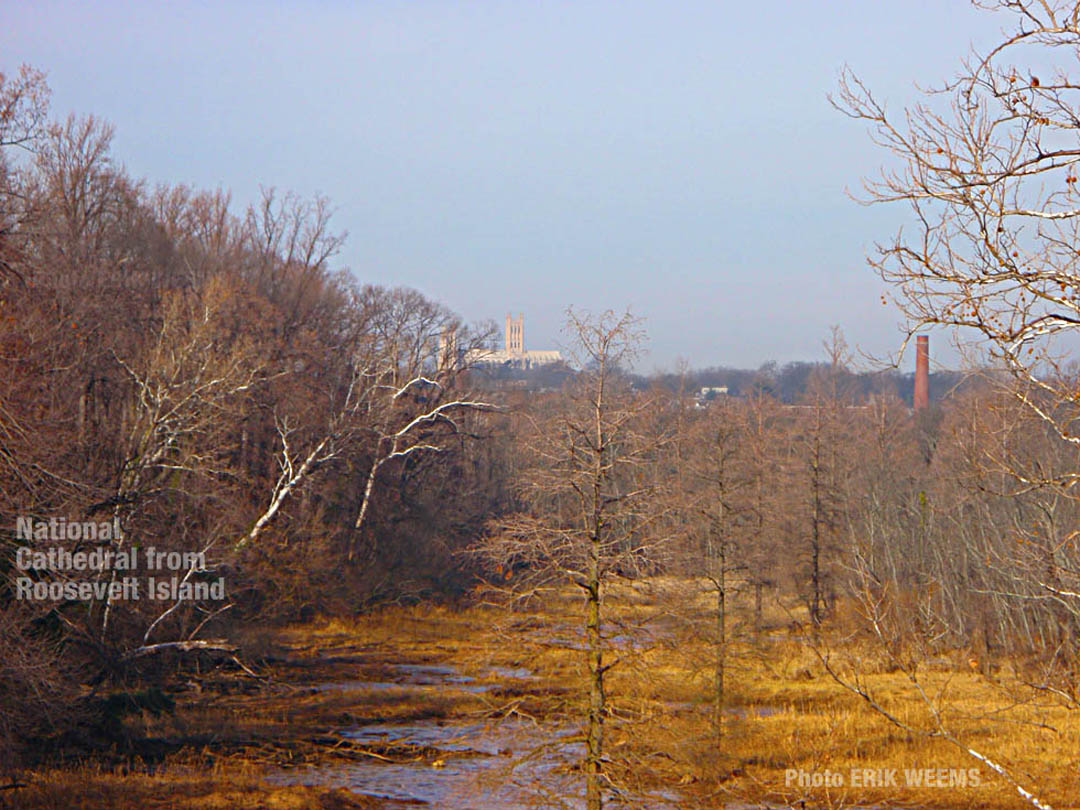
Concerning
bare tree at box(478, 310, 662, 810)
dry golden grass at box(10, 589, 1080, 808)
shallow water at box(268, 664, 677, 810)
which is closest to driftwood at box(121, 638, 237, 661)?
dry golden grass at box(10, 589, 1080, 808)

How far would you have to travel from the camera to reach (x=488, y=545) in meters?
14.2

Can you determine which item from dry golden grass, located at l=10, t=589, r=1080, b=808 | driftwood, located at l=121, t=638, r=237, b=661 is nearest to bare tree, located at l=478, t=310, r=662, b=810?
dry golden grass, located at l=10, t=589, r=1080, b=808

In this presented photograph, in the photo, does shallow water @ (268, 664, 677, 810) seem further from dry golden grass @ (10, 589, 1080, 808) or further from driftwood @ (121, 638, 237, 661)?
driftwood @ (121, 638, 237, 661)

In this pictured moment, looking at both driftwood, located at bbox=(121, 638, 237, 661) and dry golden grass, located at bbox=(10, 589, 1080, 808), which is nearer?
dry golden grass, located at bbox=(10, 589, 1080, 808)

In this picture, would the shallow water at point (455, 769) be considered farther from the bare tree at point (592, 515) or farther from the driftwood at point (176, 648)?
the driftwood at point (176, 648)

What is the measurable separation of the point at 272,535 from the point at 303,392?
7322 millimetres

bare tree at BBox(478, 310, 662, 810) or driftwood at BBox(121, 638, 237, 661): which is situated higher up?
bare tree at BBox(478, 310, 662, 810)

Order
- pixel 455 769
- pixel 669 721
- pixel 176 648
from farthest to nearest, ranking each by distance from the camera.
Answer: pixel 176 648 < pixel 455 769 < pixel 669 721

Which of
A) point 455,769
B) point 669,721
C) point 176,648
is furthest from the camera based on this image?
point 176,648

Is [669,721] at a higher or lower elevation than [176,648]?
higher

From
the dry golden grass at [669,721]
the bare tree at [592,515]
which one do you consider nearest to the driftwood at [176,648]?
the dry golden grass at [669,721]

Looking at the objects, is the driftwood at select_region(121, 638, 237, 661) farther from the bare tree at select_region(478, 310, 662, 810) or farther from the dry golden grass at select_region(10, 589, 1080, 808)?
the bare tree at select_region(478, 310, 662, 810)

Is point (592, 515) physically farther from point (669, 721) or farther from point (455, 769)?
point (455, 769)

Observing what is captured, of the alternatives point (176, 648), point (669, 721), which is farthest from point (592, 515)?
point (176, 648)
